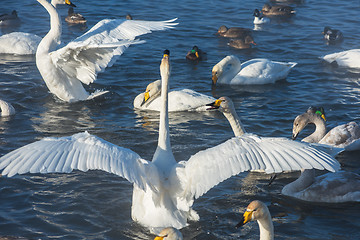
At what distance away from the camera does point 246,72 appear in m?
12.7

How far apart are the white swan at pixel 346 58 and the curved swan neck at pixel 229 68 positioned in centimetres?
270

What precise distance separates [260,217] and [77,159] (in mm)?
1952

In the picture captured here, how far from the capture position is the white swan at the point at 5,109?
10530 mm

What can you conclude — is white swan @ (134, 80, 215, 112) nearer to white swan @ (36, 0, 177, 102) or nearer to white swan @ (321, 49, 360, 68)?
white swan @ (36, 0, 177, 102)

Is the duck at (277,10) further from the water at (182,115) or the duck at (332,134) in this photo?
the duck at (332,134)

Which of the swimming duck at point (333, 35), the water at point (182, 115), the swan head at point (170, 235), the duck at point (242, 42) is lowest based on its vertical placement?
the water at point (182, 115)

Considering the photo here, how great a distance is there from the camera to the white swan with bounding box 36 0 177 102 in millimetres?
10961

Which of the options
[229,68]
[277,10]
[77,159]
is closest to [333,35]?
[277,10]

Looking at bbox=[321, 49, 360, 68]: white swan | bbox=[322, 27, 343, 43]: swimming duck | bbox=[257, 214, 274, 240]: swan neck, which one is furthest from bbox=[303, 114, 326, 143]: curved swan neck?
bbox=[322, 27, 343, 43]: swimming duck

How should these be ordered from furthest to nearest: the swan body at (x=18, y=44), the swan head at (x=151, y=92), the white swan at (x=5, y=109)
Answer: the swan body at (x=18, y=44), the swan head at (x=151, y=92), the white swan at (x=5, y=109)

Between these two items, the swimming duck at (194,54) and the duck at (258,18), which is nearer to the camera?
the swimming duck at (194,54)

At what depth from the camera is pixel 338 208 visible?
7.61 m

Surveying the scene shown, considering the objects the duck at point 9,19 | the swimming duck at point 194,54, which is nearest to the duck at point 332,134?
the swimming duck at point 194,54

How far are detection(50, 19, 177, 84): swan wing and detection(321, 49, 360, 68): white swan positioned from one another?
4.78 m
